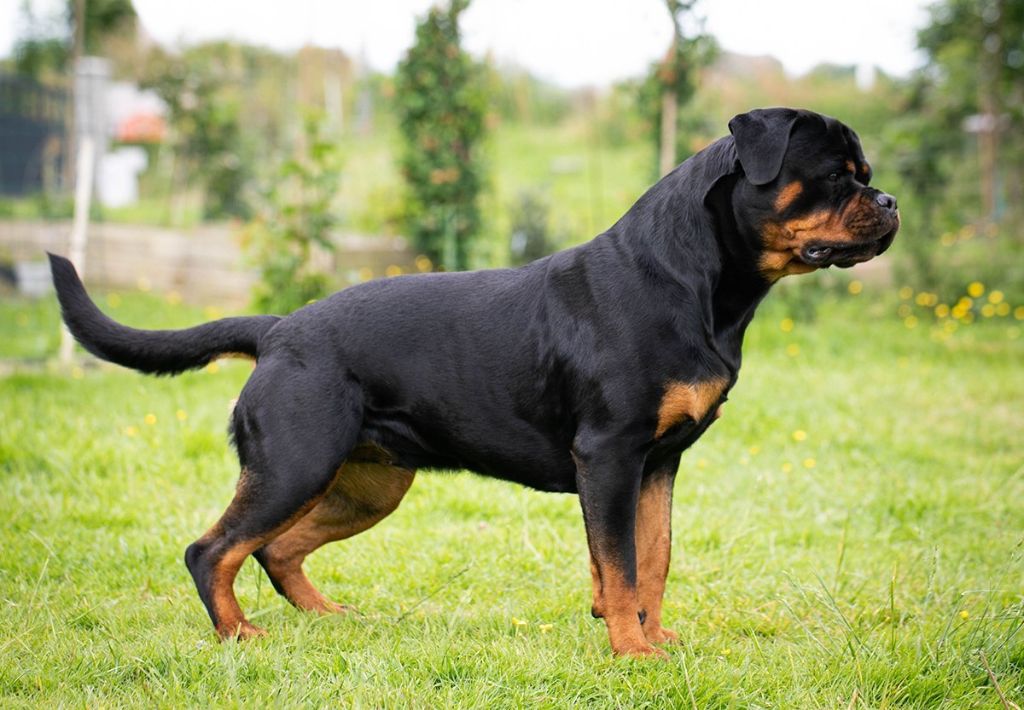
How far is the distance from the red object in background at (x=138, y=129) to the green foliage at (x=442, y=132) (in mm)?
16226

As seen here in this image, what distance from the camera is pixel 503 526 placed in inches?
201

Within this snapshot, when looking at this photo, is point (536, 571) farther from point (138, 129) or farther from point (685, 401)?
point (138, 129)

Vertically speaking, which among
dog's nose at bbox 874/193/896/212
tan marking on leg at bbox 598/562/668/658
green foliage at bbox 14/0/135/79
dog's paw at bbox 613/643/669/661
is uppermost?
green foliage at bbox 14/0/135/79

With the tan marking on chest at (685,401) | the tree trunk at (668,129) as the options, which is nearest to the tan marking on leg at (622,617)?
the tan marking on chest at (685,401)

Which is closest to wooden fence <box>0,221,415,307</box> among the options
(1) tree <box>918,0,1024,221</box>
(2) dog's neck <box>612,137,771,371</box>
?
(1) tree <box>918,0,1024,221</box>

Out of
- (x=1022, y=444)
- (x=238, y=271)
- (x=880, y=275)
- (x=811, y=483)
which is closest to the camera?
(x=811, y=483)

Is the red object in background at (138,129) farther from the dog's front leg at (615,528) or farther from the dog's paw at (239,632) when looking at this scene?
the dog's front leg at (615,528)

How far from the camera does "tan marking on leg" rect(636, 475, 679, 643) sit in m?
3.76

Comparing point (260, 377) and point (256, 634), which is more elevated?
point (260, 377)

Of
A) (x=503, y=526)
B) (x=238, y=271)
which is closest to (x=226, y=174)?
(x=238, y=271)

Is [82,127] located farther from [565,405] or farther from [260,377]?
[565,405]

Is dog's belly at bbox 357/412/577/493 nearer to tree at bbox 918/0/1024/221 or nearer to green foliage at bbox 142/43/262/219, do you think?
tree at bbox 918/0/1024/221

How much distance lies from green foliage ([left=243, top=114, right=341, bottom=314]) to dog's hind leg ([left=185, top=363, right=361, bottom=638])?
5090 millimetres

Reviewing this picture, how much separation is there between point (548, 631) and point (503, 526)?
129cm
